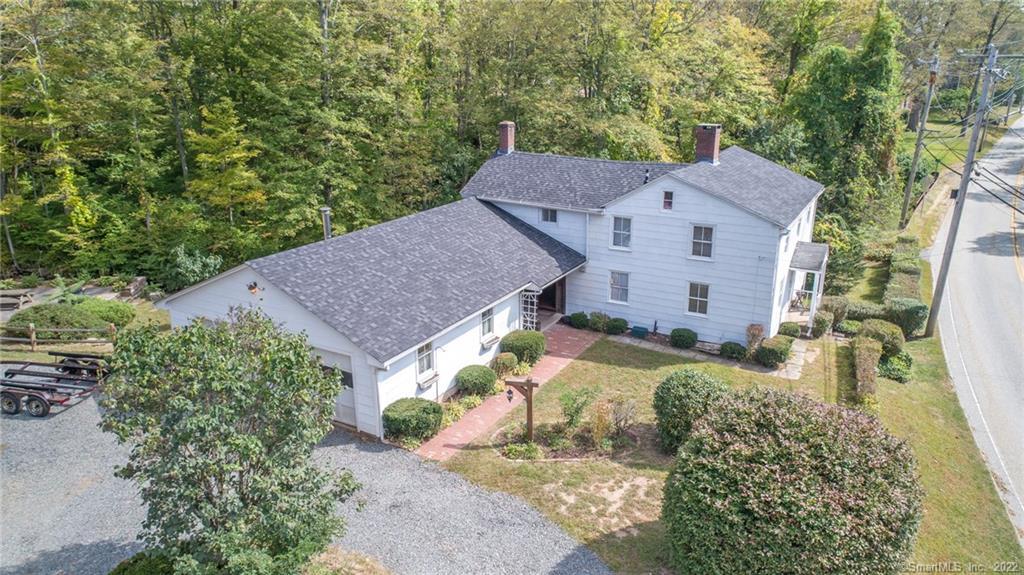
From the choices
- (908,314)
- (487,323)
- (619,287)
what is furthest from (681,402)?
(908,314)

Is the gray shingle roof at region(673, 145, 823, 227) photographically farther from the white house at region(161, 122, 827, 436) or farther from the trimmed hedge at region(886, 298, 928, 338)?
the trimmed hedge at region(886, 298, 928, 338)

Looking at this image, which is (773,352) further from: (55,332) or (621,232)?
(55,332)

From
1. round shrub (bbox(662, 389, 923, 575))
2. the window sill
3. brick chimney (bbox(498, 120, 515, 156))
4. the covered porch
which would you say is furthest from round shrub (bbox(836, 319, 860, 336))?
the window sill

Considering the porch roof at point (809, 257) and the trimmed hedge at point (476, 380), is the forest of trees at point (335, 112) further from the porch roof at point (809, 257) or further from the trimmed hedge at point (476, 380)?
the trimmed hedge at point (476, 380)

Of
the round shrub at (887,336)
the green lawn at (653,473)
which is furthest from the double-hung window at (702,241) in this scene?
the round shrub at (887,336)

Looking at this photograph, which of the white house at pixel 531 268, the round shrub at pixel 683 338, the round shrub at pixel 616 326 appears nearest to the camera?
the white house at pixel 531 268

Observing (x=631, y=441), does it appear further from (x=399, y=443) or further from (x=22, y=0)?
(x=22, y=0)

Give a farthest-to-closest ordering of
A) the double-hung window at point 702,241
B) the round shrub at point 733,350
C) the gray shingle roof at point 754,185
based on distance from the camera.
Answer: the double-hung window at point 702,241 → the round shrub at point 733,350 → the gray shingle roof at point 754,185
